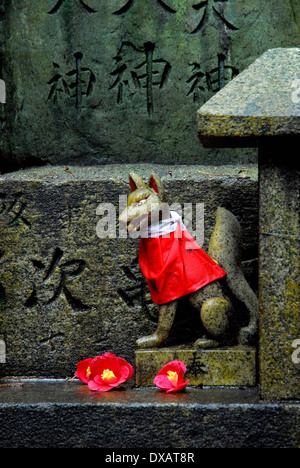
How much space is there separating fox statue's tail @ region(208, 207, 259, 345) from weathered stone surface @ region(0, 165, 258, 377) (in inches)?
9.7

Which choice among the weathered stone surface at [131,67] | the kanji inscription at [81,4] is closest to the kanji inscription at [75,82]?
the weathered stone surface at [131,67]

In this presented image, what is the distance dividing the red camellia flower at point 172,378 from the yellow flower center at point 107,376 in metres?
0.24

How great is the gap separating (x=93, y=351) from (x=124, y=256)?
1.86 feet

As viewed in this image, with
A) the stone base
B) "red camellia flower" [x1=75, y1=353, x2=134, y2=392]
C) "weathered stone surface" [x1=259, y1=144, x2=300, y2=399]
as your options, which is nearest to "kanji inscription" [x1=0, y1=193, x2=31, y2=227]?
"red camellia flower" [x1=75, y1=353, x2=134, y2=392]

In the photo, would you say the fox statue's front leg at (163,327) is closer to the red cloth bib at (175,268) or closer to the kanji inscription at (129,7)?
the red cloth bib at (175,268)

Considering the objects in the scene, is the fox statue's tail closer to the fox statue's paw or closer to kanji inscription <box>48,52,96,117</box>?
the fox statue's paw

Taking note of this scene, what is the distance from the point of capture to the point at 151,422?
2.85m

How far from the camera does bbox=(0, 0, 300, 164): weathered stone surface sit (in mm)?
3965

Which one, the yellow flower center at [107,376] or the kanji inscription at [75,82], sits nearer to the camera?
the yellow flower center at [107,376]

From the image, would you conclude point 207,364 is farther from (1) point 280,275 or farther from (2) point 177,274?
(1) point 280,275

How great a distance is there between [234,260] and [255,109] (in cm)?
93

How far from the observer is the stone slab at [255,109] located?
2691mm

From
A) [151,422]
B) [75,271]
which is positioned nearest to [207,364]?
[151,422]


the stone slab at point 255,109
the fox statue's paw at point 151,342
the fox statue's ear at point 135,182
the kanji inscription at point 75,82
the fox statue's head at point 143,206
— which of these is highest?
the kanji inscription at point 75,82
